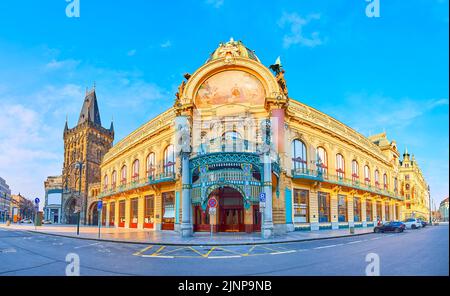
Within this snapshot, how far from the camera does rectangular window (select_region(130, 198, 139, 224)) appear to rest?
1558 inches

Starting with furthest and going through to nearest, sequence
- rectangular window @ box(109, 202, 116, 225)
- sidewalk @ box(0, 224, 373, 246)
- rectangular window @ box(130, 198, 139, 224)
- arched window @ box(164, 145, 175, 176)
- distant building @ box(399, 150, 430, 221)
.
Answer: distant building @ box(399, 150, 430, 221) < rectangular window @ box(109, 202, 116, 225) < rectangular window @ box(130, 198, 139, 224) < arched window @ box(164, 145, 175, 176) < sidewalk @ box(0, 224, 373, 246)

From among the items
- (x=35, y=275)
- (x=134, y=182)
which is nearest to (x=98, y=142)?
(x=134, y=182)

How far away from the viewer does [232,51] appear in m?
29.2

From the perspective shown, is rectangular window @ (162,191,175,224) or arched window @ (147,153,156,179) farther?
arched window @ (147,153,156,179)

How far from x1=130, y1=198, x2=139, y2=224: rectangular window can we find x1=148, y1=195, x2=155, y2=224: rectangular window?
3.19 m

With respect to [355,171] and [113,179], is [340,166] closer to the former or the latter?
[355,171]

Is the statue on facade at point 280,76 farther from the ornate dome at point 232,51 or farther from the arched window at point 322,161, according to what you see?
the arched window at point 322,161

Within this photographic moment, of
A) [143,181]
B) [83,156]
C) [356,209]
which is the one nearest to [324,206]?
[356,209]

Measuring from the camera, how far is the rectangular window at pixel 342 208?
1408 inches

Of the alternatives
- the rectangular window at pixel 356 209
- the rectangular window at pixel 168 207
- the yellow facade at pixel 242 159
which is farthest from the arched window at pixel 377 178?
the rectangular window at pixel 168 207

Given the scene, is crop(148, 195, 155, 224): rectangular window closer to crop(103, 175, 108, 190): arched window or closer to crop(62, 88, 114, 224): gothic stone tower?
crop(103, 175, 108, 190): arched window

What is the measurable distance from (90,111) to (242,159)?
6541 cm

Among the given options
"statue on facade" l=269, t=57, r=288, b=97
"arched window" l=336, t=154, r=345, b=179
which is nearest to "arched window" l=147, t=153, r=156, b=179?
"statue on facade" l=269, t=57, r=288, b=97
